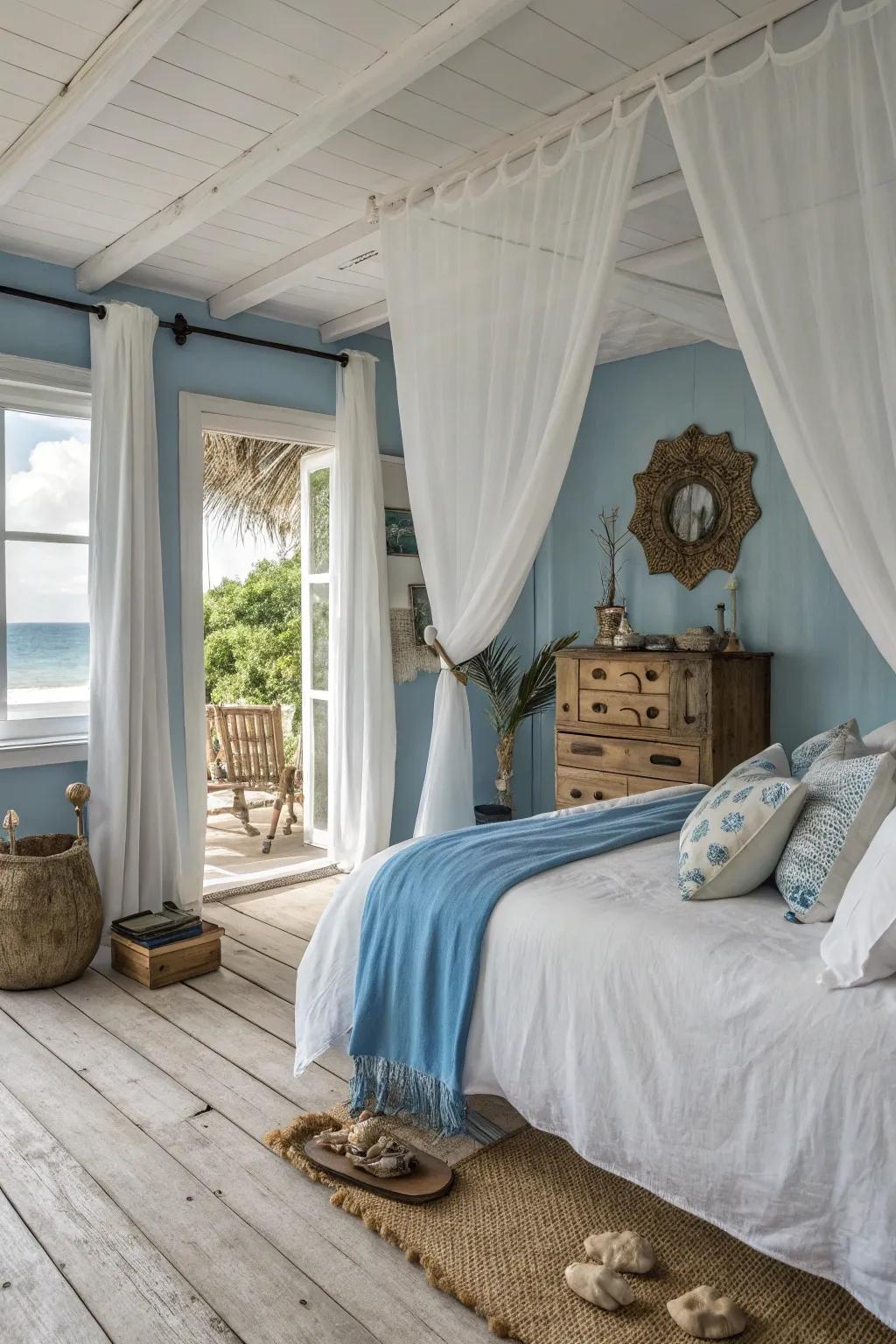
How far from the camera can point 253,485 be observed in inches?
310

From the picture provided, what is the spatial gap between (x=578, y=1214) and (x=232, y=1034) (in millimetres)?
1379

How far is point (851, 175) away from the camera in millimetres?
2031

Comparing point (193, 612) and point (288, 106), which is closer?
point (288, 106)

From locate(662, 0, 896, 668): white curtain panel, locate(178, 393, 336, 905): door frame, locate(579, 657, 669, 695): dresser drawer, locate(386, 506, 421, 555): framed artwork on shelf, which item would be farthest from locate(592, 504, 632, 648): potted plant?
locate(662, 0, 896, 668): white curtain panel

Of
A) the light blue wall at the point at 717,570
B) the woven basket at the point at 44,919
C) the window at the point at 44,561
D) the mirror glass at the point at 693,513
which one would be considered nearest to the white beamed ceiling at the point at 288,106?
the window at the point at 44,561

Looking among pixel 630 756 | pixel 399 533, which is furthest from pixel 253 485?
pixel 630 756

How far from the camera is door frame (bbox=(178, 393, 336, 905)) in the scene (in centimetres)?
445

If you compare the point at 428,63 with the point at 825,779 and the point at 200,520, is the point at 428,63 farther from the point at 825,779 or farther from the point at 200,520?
the point at 200,520

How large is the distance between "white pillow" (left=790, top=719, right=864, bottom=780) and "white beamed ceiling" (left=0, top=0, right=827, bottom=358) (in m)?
1.77

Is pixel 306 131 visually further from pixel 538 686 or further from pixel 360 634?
pixel 538 686

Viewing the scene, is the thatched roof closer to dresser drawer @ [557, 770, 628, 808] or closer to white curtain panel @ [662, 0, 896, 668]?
dresser drawer @ [557, 770, 628, 808]

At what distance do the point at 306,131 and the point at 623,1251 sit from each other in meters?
2.85

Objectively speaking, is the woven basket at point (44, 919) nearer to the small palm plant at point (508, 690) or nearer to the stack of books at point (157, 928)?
the stack of books at point (157, 928)

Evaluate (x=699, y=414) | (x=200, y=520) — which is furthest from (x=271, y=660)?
(x=699, y=414)
